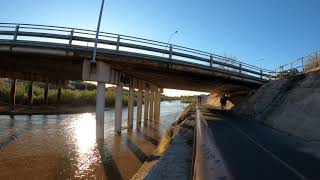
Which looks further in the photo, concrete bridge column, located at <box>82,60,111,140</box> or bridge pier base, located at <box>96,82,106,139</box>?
bridge pier base, located at <box>96,82,106,139</box>

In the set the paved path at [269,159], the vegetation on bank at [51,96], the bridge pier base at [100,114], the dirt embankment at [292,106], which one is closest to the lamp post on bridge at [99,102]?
the bridge pier base at [100,114]

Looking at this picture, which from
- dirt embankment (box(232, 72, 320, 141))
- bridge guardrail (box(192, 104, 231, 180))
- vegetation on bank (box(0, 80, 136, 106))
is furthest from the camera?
vegetation on bank (box(0, 80, 136, 106))

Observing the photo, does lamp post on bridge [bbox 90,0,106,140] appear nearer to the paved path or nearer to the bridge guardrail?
the paved path

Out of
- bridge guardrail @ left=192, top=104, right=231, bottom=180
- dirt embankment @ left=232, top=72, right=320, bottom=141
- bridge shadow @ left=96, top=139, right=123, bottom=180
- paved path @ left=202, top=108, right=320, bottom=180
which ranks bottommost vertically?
bridge shadow @ left=96, top=139, right=123, bottom=180

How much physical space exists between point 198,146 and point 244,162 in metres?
2.08

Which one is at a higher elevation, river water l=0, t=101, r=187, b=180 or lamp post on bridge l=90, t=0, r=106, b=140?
lamp post on bridge l=90, t=0, r=106, b=140

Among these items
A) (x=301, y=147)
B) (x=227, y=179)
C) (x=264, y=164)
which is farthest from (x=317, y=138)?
(x=227, y=179)

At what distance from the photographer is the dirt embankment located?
613 inches

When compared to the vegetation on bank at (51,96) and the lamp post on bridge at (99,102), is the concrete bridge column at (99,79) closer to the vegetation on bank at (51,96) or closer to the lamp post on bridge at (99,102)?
the lamp post on bridge at (99,102)

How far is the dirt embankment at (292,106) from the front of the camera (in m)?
15.6

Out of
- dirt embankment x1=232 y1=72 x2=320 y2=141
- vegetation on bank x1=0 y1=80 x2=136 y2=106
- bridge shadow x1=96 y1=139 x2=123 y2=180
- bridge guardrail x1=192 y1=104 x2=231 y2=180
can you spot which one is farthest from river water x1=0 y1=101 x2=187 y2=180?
vegetation on bank x1=0 y1=80 x2=136 y2=106

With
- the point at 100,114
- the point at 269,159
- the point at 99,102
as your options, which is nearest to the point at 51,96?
the point at 99,102

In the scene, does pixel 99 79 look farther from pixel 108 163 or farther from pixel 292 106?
pixel 292 106

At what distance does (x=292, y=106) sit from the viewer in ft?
63.0
